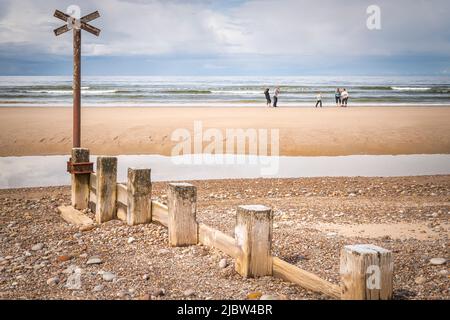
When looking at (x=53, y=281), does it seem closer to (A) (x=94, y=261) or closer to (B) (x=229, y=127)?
(A) (x=94, y=261)

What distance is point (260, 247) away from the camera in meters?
6.00

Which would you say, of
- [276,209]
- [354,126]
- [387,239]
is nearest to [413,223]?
[387,239]

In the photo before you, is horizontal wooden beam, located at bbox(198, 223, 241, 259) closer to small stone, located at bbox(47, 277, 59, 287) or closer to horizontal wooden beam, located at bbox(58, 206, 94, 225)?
small stone, located at bbox(47, 277, 59, 287)

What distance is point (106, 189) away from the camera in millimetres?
8844

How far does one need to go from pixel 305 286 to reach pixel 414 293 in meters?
1.10

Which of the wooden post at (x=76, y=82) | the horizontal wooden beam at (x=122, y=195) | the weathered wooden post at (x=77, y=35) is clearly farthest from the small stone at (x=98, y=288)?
the wooden post at (x=76, y=82)

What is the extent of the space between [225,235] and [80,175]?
12.9 feet

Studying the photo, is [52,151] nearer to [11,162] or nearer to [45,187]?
[11,162]

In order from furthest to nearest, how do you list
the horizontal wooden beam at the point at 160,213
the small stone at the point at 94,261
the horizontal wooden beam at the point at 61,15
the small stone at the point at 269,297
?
the horizontal wooden beam at the point at 61,15
the horizontal wooden beam at the point at 160,213
the small stone at the point at 94,261
the small stone at the point at 269,297

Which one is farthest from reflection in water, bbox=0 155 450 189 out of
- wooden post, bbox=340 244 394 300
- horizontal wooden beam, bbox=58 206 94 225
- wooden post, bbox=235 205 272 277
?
wooden post, bbox=340 244 394 300

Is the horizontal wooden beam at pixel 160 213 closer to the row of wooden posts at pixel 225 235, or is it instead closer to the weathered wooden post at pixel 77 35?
the row of wooden posts at pixel 225 235

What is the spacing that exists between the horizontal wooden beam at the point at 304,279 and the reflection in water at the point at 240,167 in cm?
787

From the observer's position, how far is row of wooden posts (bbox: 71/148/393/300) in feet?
16.3

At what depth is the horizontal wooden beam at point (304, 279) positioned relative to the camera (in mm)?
5390
